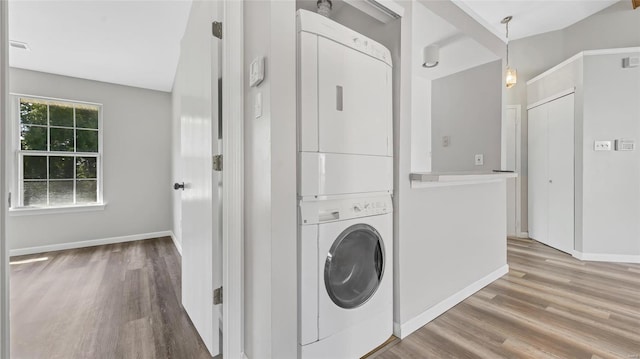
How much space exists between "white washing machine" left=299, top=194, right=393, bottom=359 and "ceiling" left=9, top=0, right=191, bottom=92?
2260mm

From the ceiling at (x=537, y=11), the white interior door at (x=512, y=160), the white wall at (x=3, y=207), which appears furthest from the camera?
the white interior door at (x=512, y=160)

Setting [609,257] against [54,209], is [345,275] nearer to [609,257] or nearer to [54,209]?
[609,257]

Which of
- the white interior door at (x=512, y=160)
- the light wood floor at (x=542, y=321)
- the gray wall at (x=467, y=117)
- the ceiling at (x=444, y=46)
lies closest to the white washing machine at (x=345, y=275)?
the light wood floor at (x=542, y=321)

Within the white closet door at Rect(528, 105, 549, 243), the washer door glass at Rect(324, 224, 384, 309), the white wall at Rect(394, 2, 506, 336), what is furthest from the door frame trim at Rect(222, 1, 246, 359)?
the white closet door at Rect(528, 105, 549, 243)

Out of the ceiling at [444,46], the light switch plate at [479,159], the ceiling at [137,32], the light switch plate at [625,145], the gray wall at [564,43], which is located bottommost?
the light switch plate at [479,159]

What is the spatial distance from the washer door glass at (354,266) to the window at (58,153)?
4.33m

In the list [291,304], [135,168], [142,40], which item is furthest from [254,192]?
[135,168]

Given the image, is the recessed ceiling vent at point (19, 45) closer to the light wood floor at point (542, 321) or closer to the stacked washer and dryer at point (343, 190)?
the stacked washer and dryer at point (343, 190)

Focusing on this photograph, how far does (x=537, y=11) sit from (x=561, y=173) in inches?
81.1

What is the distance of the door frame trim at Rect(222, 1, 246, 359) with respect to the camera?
137 cm

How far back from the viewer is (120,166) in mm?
4172

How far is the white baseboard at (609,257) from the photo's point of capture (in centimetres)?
302

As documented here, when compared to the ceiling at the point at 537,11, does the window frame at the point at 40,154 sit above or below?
below

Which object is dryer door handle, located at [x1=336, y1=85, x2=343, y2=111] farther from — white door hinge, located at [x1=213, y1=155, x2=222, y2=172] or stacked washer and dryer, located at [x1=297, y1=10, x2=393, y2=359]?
white door hinge, located at [x1=213, y1=155, x2=222, y2=172]
